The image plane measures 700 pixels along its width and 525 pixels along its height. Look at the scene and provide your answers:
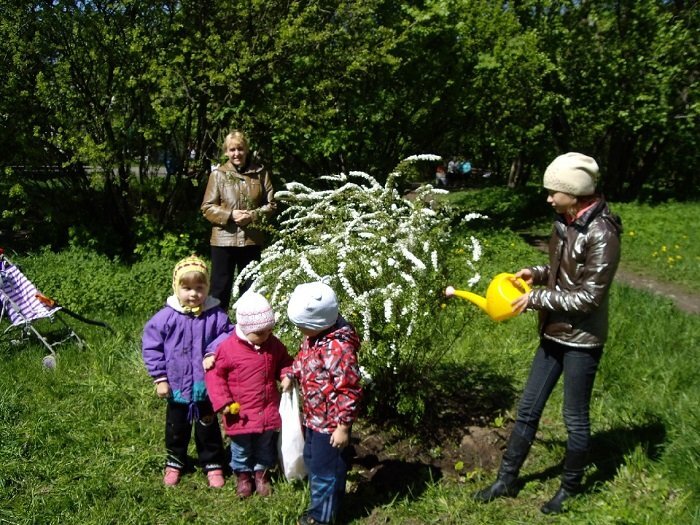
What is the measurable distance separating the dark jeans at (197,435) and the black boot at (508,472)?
54.2 inches

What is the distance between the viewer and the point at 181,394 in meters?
3.33

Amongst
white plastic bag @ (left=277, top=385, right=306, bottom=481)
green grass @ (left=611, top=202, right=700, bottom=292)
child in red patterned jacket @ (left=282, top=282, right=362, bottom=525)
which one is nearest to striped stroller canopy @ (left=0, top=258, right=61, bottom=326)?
white plastic bag @ (left=277, top=385, right=306, bottom=481)

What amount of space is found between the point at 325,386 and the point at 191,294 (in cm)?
90

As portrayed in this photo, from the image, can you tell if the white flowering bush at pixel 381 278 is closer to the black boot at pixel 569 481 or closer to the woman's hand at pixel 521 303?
the woman's hand at pixel 521 303

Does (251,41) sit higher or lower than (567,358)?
higher

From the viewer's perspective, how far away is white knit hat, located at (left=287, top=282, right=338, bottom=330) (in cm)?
275

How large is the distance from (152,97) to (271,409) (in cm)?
503

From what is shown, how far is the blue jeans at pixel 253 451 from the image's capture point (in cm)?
322

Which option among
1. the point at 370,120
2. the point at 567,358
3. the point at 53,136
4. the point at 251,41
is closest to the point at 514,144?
the point at 370,120

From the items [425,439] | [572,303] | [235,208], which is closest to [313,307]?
[572,303]

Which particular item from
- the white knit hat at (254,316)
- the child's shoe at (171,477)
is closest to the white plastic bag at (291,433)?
the white knit hat at (254,316)

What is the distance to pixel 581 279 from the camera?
2789 mm

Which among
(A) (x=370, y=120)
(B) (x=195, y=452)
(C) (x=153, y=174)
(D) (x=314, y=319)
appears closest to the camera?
(D) (x=314, y=319)

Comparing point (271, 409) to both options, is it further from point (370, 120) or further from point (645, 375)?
→ point (370, 120)
